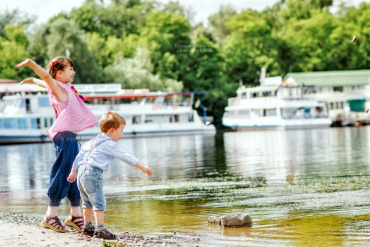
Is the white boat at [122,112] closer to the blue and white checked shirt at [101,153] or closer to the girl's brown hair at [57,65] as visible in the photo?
the girl's brown hair at [57,65]

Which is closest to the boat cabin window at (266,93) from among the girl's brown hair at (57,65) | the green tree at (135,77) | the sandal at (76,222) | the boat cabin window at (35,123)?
the green tree at (135,77)

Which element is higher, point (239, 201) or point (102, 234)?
point (102, 234)

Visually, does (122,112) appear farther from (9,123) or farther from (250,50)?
(250,50)

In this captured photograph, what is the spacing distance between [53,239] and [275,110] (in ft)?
224

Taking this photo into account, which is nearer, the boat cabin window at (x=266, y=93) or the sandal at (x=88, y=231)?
the sandal at (x=88, y=231)

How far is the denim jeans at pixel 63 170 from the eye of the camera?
8695 mm

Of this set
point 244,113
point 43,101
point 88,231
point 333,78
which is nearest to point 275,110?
point 244,113

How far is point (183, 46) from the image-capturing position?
8406 centimetres

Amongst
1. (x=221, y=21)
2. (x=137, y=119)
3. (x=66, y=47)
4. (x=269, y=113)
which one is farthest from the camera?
(x=221, y=21)

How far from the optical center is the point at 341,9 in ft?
364

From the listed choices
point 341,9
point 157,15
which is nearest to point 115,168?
point 157,15

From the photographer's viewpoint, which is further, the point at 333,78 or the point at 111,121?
the point at 333,78

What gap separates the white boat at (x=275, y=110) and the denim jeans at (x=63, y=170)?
207 ft

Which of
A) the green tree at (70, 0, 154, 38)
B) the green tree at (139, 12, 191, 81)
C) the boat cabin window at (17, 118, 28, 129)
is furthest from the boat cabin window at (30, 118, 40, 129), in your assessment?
the green tree at (70, 0, 154, 38)
